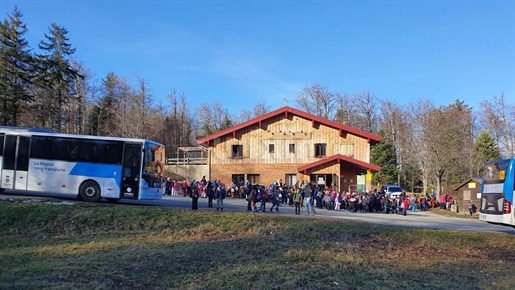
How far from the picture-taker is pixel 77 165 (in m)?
20.0

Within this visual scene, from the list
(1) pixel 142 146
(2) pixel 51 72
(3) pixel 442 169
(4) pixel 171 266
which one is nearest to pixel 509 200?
(4) pixel 171 266

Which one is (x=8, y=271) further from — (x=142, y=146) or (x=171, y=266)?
(x=142, y=146)

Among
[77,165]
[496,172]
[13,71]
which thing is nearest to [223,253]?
[77,165]

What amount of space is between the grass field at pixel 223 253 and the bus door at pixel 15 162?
3.51 m

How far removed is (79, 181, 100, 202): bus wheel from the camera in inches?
783

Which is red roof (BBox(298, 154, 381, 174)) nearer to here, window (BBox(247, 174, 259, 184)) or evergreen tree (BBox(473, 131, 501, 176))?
window (BBox(247, 174, 259, 184))

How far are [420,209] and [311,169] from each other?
409 inches

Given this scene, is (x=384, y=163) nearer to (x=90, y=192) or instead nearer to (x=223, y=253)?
(x=90, y=192)

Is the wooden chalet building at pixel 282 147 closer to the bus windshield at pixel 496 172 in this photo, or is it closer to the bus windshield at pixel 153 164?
the bus windshield at pixel 153 164

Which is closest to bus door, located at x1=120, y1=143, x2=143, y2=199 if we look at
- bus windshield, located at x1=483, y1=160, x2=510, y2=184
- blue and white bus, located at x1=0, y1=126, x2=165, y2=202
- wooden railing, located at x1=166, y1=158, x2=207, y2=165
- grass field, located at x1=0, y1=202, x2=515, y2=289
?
blue and white bus, located at x1=0, y1=126, x2=165, y2=202

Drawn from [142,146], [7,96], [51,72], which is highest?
[51,72]

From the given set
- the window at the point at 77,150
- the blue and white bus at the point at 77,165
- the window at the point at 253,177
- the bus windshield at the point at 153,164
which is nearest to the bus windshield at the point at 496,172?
the bus windshield at the point at 153,164

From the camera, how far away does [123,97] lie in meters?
71.2

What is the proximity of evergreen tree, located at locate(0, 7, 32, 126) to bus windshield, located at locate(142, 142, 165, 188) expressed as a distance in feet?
92.9
